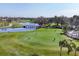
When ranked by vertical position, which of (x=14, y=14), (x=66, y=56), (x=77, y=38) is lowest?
(x=66, y=56)

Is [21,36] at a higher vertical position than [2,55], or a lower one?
higher

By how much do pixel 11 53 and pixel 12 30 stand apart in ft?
0.62

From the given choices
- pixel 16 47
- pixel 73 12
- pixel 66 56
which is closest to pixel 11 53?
pixel 16 47

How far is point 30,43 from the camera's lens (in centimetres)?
228

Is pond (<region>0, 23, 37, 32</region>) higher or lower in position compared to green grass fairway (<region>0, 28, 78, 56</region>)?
higher

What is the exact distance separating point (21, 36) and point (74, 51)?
449 mm

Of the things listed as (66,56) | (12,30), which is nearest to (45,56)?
(66,56)

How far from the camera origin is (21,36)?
2.28 m

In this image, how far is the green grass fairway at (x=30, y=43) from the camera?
89.5 inches

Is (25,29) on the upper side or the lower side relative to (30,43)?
upper

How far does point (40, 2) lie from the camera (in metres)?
2.28

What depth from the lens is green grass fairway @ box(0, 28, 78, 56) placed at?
227 centimetres

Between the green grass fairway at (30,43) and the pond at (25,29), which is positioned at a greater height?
the pond at (25,29)

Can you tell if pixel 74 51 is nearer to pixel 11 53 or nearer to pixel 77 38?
pixel 77 38
